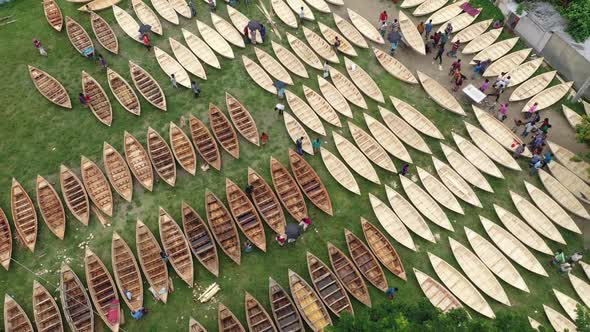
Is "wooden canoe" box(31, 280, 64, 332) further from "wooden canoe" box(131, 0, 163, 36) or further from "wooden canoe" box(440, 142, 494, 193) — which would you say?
"wooden canoe" box(440, 142, 494, 193)

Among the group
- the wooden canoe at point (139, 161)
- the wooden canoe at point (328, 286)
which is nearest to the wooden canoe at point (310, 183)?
the wooden canoe at point (328, 286)

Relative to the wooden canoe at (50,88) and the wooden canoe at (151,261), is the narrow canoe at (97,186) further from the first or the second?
the wooden canoe at (50,88)

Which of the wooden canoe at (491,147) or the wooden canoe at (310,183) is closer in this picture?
the wooden canoe at (310,183)

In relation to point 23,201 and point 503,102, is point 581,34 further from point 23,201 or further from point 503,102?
point 23,201

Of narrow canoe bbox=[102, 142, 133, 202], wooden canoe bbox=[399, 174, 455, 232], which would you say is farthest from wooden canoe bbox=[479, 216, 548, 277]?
narrow canoe bbox=[102, 142, 133, 202]

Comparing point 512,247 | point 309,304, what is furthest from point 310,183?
point 512,247

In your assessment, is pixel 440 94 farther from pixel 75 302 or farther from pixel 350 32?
pixel 75 302

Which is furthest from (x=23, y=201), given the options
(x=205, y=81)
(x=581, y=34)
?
(x=581, y=34)
